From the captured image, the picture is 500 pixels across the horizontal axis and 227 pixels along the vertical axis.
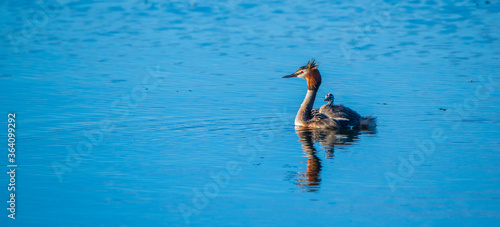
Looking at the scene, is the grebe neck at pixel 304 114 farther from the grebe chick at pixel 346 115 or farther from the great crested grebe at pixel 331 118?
the grebe chick at pixel 346 115

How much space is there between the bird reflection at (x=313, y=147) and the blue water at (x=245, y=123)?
0.04 metres

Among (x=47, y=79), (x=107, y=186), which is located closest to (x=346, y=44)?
(x=47, y=79)

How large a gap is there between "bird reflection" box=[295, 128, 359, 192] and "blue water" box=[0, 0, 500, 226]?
0.12ft

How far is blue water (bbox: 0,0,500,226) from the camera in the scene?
27.2 feet

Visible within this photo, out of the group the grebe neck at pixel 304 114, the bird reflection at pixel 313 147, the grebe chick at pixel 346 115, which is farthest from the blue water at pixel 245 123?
the grebe chick at pixel 346 115

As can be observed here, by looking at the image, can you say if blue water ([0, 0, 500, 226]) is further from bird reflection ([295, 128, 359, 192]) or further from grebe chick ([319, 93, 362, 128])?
grebe chick ([319, 93, 362, 128])

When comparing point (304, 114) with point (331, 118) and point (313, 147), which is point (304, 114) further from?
point (313, 147)

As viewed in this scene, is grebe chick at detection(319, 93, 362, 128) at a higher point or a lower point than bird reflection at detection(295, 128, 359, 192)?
higher

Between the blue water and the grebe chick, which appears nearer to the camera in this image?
the blue water

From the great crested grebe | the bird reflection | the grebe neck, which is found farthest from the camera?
the grebe neck

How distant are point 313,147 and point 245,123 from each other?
1.80m

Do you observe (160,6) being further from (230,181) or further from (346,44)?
(230,181)

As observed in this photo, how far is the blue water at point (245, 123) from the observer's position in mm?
8297

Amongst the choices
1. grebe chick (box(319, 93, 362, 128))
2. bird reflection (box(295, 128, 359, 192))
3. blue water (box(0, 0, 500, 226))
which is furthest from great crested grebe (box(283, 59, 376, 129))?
blue water (box(0, 0, 500, 226))
